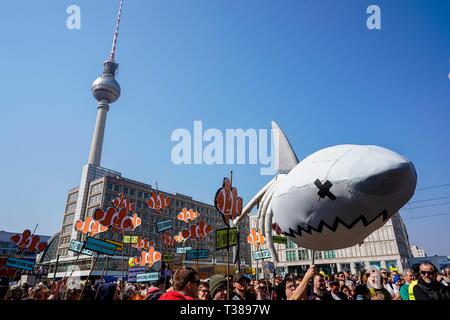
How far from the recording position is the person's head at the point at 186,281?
3121 mm

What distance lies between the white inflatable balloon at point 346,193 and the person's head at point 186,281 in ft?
6.63

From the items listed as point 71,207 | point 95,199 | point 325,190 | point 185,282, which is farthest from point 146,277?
point 71,207

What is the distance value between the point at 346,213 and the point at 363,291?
2.91 metres

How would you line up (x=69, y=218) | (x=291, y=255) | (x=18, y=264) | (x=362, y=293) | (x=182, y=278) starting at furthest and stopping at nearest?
(x=69, y=218) → (x=291, y=255) → (x=18, y=264) → (x=362, y=293) → (x=182, y=278)

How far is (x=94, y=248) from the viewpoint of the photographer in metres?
9.62

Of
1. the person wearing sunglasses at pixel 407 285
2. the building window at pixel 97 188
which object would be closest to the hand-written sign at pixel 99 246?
the person wearing sunglasses at pixel 407 285

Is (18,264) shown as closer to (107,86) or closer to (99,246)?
(99,246)

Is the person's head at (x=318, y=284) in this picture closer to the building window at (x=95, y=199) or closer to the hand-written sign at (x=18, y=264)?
the hand-written sign at (x=18, y=264)

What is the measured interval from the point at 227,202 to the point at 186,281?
4.36 metres

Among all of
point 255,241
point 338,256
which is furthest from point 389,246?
point 255,241

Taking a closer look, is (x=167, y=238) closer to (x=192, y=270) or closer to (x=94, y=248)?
(x=94, y=248)

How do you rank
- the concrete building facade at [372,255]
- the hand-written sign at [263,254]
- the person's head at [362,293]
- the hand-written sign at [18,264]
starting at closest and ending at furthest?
the person's head at [362,293], the hand-written sign at [18,264], the hand-written sign at [263,254], the concrete building facade at [372,255]

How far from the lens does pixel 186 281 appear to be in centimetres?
313

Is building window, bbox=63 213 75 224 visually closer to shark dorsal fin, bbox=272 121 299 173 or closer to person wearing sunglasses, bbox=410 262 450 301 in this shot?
shark dorsal fin, bbox=272 121 299 173
